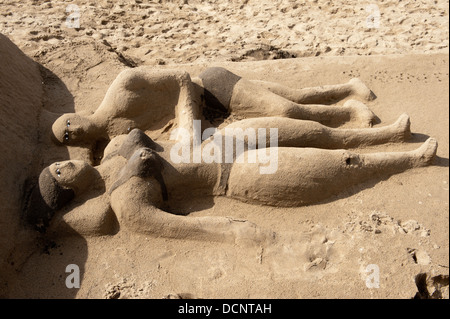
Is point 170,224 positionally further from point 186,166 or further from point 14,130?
point 14,130

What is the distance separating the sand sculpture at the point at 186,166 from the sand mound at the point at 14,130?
0.60ft

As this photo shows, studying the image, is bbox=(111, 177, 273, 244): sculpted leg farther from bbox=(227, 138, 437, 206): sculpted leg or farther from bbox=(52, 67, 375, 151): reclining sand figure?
bbox=(52, 67, 375, 151): reclining sand figure

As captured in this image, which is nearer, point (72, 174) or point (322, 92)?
point (72, 174)

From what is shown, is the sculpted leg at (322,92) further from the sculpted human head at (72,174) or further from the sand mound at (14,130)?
the sand mound at (14,130)

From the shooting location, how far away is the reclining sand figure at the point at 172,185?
3018mm

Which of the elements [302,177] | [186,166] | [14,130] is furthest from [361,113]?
[14,130]

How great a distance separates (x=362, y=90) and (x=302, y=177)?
1.59 meters

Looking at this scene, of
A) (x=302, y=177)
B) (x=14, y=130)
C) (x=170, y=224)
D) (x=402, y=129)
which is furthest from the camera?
(x=402, y=129)

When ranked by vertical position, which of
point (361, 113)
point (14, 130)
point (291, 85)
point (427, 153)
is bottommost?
point (427, 153)

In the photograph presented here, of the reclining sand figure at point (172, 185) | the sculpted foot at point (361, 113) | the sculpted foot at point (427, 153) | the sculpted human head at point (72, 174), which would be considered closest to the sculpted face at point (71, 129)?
the reclining sand figure at point (172, 185)

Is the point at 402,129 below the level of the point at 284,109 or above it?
below

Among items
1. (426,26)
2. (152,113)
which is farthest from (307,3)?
(152,113)

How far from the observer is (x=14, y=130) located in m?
3.46

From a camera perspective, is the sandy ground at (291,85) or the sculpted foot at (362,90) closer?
the sandy ground at (291,85)
